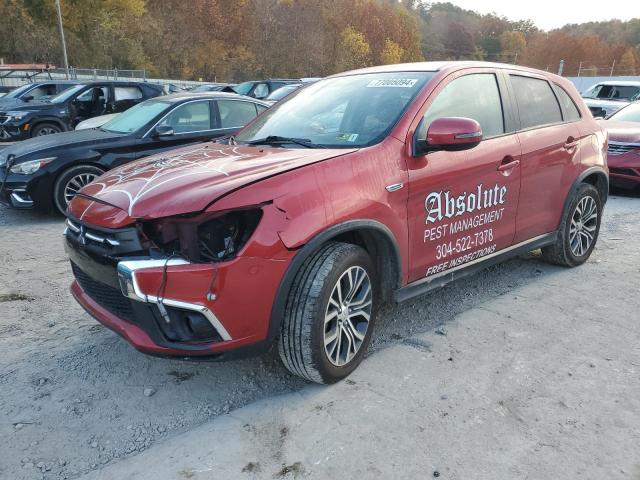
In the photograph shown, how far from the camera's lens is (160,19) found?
195 feet

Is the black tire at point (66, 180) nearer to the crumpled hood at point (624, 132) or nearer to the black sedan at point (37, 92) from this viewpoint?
the crumpled hood at point (624, 132)

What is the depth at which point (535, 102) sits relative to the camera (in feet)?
14.0

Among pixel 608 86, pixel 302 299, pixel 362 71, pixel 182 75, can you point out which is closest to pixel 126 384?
pixel 302 299

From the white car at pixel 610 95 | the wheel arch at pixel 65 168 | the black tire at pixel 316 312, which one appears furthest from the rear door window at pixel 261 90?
the black tire at pixel 316 312

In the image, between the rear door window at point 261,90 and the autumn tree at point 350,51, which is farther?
the autumn tree at point 350,51

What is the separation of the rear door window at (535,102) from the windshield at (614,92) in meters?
12.0

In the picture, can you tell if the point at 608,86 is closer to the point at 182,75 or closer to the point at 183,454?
the point at 183,454

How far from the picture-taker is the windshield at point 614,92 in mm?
Result: 14487

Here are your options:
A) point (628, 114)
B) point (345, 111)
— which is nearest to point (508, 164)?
point (345, 111)

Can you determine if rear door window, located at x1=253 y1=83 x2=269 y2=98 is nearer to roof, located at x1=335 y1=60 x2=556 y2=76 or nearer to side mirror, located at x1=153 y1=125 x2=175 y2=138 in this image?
side mirror, located at x1=153 y1=125 x2=175 y2=138

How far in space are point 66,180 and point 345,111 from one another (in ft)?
14.8

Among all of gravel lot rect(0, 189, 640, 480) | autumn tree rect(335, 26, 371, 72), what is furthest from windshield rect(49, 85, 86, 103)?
autumn tree rect(335, 26, 371, 72)

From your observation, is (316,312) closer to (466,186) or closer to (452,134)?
(452,134)

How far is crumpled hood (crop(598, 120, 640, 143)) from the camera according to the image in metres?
8.01
